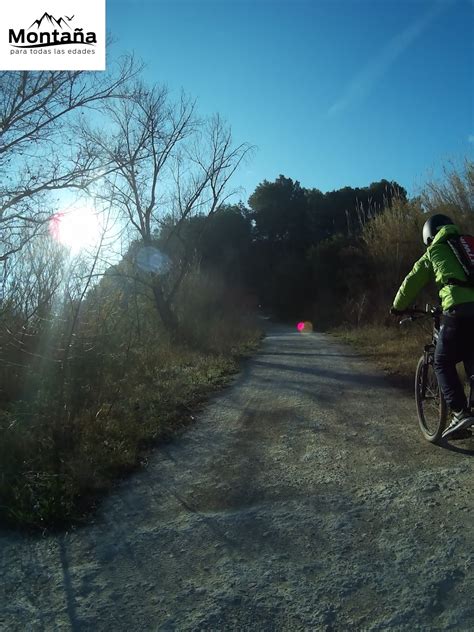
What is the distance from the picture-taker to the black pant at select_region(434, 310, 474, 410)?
382 centimetres

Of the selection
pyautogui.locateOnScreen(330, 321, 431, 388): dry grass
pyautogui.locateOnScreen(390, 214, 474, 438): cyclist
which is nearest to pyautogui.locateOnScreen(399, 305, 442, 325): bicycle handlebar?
pyautogui.locateOnScreen(390, 214, 474, 438): cyclist

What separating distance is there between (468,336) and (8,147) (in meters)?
6.12

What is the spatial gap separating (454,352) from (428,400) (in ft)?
3.27

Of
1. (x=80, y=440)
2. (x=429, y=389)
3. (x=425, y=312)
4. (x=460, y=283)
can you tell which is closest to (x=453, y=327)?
(x=460, y=283)

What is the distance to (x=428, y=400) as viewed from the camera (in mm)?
4781

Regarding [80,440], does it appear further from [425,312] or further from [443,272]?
[443,272]

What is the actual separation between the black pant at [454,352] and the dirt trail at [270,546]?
49 centimetres

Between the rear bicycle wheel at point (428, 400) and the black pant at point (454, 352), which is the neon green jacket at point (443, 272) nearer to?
the black pant at point (454, 352)

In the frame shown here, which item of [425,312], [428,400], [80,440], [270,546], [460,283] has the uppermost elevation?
[460,283]

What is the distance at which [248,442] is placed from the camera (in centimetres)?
483

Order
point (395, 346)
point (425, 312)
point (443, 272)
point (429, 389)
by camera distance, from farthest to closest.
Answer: point (395, 346), point (429, 389), point (425, 312), point (443, 272)

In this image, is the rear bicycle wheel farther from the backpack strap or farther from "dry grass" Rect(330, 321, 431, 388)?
"dry grass" Rect(330, 321, 431, 388)

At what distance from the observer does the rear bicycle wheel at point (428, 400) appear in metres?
4.51

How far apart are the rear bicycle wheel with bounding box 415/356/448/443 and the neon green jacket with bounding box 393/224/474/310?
0.82 metres
